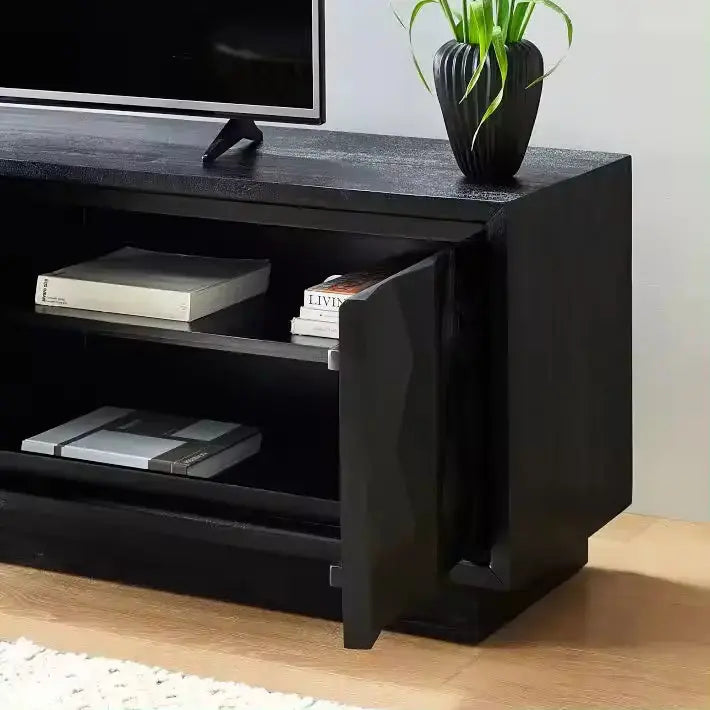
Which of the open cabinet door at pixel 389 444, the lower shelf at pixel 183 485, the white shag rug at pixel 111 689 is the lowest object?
the white shag rug at pixel 111 689

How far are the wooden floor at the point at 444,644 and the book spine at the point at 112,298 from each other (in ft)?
1.37

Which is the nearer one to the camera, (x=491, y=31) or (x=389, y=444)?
(x=389, y=444)

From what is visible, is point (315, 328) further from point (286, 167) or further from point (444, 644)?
point (444, 644)

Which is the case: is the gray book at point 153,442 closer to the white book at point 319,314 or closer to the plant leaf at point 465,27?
the white book at point 319,314

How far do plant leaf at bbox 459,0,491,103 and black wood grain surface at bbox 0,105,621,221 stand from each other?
13 centimetres

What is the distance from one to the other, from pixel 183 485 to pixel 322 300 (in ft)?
1.15

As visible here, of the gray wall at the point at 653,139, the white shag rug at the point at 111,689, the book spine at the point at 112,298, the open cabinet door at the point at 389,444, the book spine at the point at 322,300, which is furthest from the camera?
the gray wall at the point at 653,139

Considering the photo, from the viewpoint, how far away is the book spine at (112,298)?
6.92ft

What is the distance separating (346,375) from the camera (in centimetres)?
166

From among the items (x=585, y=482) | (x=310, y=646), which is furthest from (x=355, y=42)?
(x=310, y=646)

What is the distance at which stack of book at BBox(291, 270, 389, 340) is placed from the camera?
200 cm

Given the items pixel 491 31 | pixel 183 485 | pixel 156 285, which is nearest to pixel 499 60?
pixel 491 31

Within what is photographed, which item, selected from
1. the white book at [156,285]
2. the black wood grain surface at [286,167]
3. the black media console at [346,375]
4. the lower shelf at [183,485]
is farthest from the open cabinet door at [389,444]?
the white book at [156,285]

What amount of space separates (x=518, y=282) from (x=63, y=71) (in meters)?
0.85
